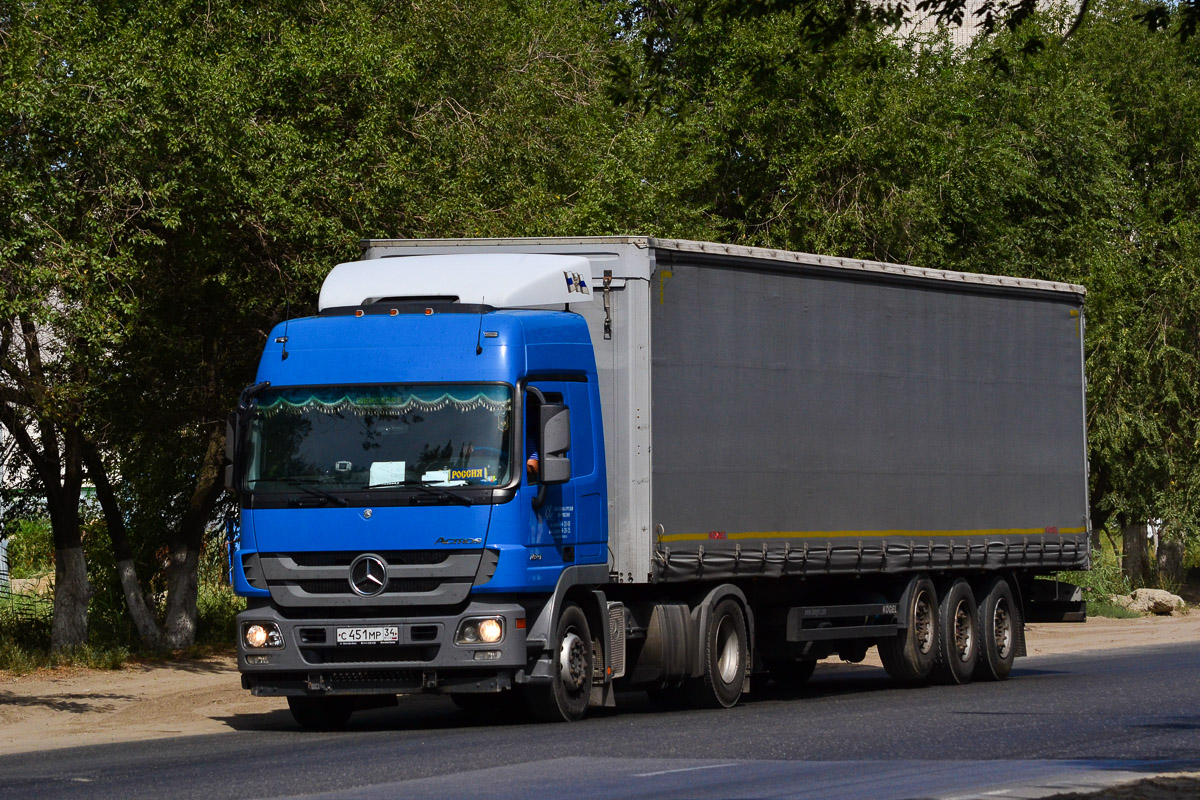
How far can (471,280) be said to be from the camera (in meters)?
15.0

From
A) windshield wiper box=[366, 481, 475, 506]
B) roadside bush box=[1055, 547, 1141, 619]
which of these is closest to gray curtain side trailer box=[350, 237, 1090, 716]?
windshield wiper box=[366, 481, 475, 506]

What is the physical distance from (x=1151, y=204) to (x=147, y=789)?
32893 millimetres

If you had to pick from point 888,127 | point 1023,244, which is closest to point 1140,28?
point 1023,244

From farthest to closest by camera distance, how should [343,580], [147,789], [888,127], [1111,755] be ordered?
[888,127] → [343,580] → [1111,755] → [147,789]

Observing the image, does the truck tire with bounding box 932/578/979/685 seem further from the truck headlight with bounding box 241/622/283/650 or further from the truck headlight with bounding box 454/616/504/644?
the truck headlight with bounding box 241/622/283/650

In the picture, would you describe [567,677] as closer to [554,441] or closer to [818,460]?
[554,441]

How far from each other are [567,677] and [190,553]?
10.7 metres

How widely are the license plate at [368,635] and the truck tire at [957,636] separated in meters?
7.48

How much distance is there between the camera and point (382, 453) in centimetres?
1414

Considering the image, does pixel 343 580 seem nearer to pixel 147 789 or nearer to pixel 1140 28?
pixel 147 789

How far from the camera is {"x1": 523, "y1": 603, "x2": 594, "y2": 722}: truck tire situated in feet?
47.3

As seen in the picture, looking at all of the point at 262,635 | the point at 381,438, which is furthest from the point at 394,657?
the point at 381,438

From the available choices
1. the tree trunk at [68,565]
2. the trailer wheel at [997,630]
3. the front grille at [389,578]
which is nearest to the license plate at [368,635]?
the front grille at [389,578]

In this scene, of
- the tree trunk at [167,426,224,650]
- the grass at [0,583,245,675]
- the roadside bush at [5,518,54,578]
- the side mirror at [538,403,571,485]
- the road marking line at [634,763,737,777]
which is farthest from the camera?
the roadside bush at [5,518,54,578]
